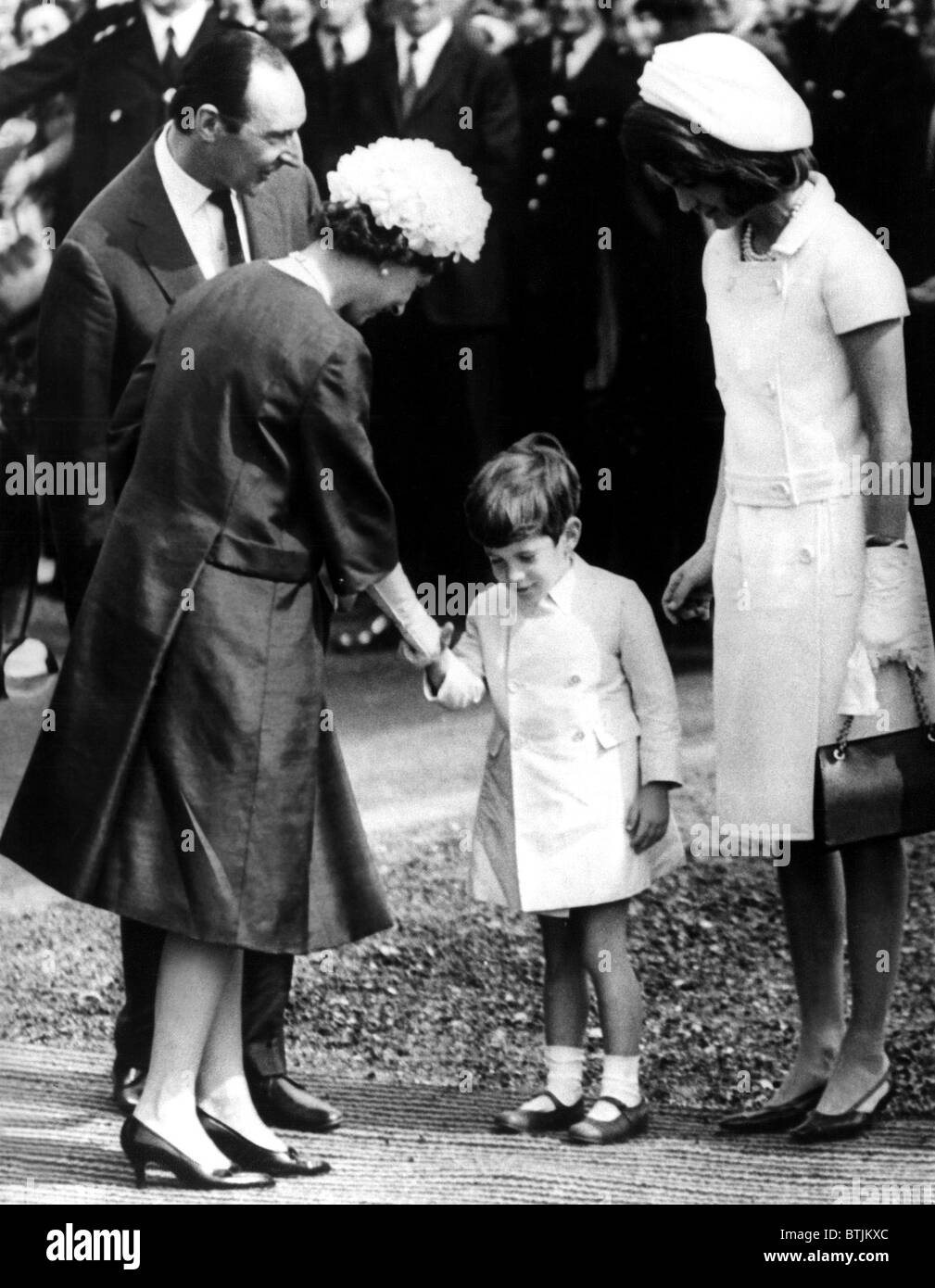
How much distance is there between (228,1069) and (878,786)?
5.46 ft

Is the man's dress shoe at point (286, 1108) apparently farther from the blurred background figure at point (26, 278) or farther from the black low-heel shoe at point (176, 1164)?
the blurred background figure at point (26, 278)

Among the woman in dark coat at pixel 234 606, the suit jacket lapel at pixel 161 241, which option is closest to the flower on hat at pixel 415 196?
the woman in dark coat at pixel 234 606

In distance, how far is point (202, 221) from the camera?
17.4 ft

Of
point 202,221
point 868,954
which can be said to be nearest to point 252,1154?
point 868,954

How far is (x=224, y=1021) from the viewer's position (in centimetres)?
522

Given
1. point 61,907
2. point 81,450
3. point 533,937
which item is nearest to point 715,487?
point 533,937

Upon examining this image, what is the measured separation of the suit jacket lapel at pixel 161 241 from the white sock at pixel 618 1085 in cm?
211

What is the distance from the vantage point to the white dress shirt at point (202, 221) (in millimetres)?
5293

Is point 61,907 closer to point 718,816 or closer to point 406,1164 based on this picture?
point 406,1164

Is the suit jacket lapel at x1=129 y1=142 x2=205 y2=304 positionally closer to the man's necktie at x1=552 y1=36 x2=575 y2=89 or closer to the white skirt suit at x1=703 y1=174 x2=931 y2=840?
the man's necktie at x1=552 y1=36 x2=575 y2=89

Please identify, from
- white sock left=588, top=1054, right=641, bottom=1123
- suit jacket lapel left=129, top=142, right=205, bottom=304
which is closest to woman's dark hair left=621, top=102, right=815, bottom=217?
suit jacket lapel left=129, top=142, right=205, bottom=304

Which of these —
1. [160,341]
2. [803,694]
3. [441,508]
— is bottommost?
[803,694]

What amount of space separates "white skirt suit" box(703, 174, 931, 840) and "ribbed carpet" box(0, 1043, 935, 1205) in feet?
2.75

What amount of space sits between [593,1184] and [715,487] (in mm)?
1732
